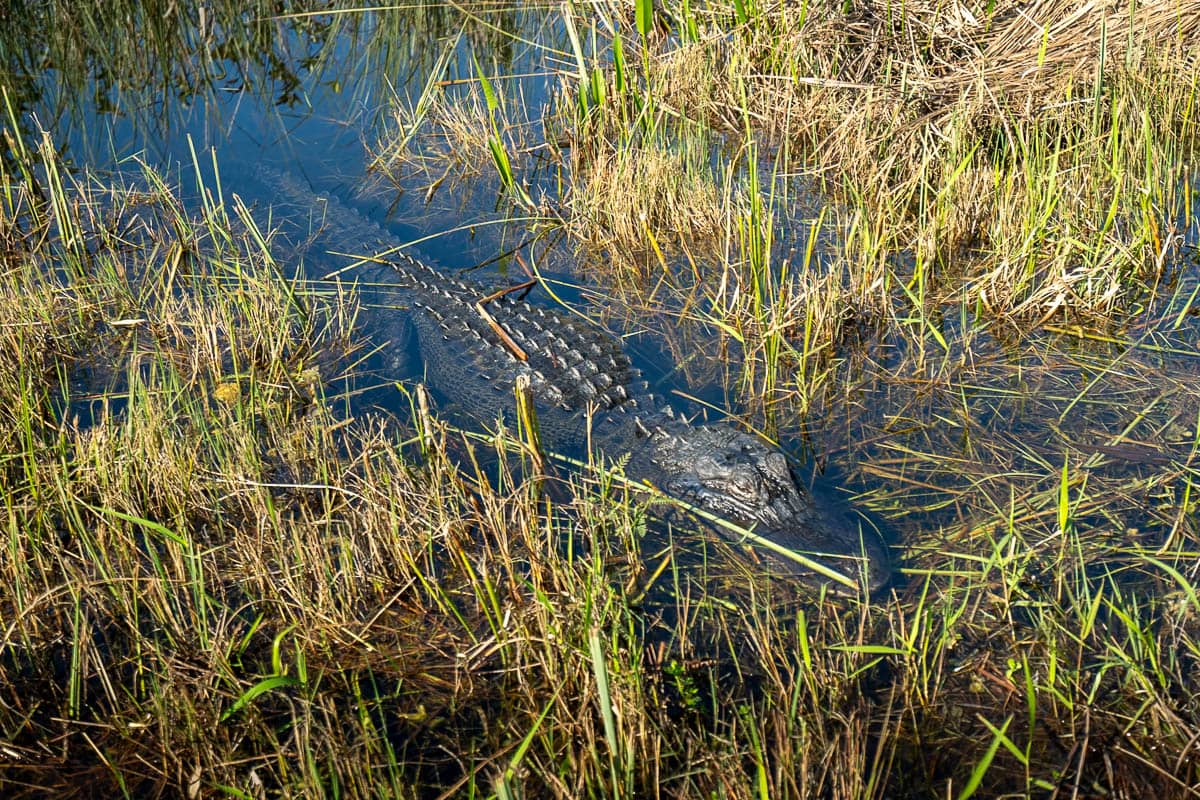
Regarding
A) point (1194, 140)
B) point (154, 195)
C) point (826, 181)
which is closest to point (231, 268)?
point (154, 195)

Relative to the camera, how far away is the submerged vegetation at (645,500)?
2.01 metres

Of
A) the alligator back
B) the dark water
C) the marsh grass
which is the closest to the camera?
the marsh grass

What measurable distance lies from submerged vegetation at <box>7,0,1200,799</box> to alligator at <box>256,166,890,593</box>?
141mm

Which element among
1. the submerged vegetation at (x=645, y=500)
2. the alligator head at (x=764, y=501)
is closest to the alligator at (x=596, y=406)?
the alligator head at (x=764, y=501)

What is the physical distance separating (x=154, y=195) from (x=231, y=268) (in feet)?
2.94

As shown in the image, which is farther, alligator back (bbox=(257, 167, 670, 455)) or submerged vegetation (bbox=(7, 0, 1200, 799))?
alligator back (bbox=(257, 167, 670, 455))

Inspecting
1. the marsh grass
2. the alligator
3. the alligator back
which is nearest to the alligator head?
the alligator

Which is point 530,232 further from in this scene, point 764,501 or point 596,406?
point 764,501

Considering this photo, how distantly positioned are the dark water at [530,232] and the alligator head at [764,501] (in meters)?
0.16

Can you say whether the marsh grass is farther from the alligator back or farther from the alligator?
the alligator back

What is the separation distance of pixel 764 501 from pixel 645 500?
1.19 feet

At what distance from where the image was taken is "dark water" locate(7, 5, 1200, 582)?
9.76ft

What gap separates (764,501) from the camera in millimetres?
2920

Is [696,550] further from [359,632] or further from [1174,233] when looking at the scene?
[1174,233]
